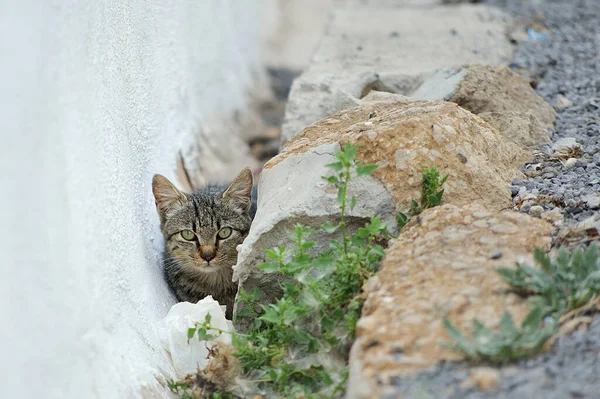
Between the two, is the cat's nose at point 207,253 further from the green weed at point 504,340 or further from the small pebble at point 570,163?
the green weed at point 504,340

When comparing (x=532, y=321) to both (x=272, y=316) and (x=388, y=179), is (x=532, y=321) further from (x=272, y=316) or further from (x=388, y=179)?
(x=388, y=179)

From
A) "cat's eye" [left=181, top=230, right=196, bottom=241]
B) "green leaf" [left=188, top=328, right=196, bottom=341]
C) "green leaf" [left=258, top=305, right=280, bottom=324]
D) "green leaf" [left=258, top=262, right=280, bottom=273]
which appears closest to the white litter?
"green leaf" [left=188, top=328, right=196, bottom=341]

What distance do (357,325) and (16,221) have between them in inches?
Answer: 49.0

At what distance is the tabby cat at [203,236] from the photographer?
4.45 meters

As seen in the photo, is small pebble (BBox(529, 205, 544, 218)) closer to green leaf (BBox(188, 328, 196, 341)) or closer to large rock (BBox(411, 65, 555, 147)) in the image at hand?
large rock (BBox(411, 65, 555, 147))

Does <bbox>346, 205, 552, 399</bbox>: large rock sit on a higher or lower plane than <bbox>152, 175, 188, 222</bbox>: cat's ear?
lower

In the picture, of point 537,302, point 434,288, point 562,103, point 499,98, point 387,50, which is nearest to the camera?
A: point 537,302

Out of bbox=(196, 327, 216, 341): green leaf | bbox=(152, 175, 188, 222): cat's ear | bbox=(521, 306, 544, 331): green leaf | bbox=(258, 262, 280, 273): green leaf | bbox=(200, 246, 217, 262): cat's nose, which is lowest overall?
bbox=(200, 246, 217, 262): cat's nose

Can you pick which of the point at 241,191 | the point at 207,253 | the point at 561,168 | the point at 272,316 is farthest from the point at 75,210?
the point at 561,168

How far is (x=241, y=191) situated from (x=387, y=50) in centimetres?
271

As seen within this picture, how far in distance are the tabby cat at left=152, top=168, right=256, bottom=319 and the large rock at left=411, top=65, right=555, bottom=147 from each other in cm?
136

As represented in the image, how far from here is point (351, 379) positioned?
8.56ft

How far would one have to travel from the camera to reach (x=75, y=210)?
2898 mm

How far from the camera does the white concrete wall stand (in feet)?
8.41
